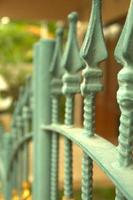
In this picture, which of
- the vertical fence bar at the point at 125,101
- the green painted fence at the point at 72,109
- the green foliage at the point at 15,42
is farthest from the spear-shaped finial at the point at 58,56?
the green foliage at the point at 15,42

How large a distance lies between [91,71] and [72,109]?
0.26 meters

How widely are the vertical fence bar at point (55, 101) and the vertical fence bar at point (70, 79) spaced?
17cm

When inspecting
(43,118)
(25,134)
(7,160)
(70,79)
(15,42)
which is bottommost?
(7,160)

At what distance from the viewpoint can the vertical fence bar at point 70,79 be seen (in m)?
1.12

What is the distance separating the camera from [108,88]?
837cm

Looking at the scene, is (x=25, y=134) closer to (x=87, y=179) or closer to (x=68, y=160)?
(x=68, y=160)

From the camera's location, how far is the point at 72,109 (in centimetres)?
120

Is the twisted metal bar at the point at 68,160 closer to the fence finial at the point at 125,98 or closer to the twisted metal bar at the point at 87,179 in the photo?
the twisted metal bar at the point at 87,179

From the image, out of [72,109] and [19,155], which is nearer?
[72,109]

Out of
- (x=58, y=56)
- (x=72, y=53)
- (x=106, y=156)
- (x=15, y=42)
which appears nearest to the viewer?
(x=106, y=156)

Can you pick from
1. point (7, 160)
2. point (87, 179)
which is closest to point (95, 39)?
point (87, 179)

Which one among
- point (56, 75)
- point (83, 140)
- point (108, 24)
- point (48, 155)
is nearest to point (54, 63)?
point (56, 75)

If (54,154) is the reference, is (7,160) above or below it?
below

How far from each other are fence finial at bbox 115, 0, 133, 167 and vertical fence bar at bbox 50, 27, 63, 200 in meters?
0.57
